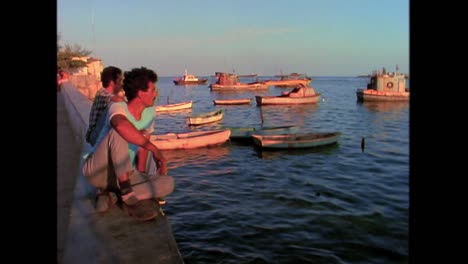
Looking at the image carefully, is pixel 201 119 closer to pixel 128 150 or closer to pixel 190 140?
pixel 190 140

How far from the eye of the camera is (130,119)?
4066mm

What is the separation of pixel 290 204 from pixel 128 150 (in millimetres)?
8989

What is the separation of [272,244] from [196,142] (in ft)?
40.5

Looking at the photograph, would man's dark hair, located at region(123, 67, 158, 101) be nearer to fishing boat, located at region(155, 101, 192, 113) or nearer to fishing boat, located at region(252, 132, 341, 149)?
fishing boat, located at region(252, 132, 341, 149)

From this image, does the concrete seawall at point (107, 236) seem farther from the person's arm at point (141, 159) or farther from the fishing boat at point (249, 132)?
the fishing boat at point (249, 132)

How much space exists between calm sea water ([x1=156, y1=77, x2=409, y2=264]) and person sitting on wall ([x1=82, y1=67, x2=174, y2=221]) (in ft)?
15.4

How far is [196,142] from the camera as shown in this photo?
2108cm

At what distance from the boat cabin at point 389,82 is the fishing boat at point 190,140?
116 feet

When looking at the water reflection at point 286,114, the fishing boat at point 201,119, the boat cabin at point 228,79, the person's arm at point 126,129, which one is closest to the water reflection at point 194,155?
the fishing boat at point 201,119

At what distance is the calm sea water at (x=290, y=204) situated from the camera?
349 inches

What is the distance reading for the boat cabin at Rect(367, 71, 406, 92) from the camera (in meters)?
51.3

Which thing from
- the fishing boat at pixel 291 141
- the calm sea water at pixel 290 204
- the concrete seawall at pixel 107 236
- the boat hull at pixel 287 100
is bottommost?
the calm sea water at pixel 290 204
